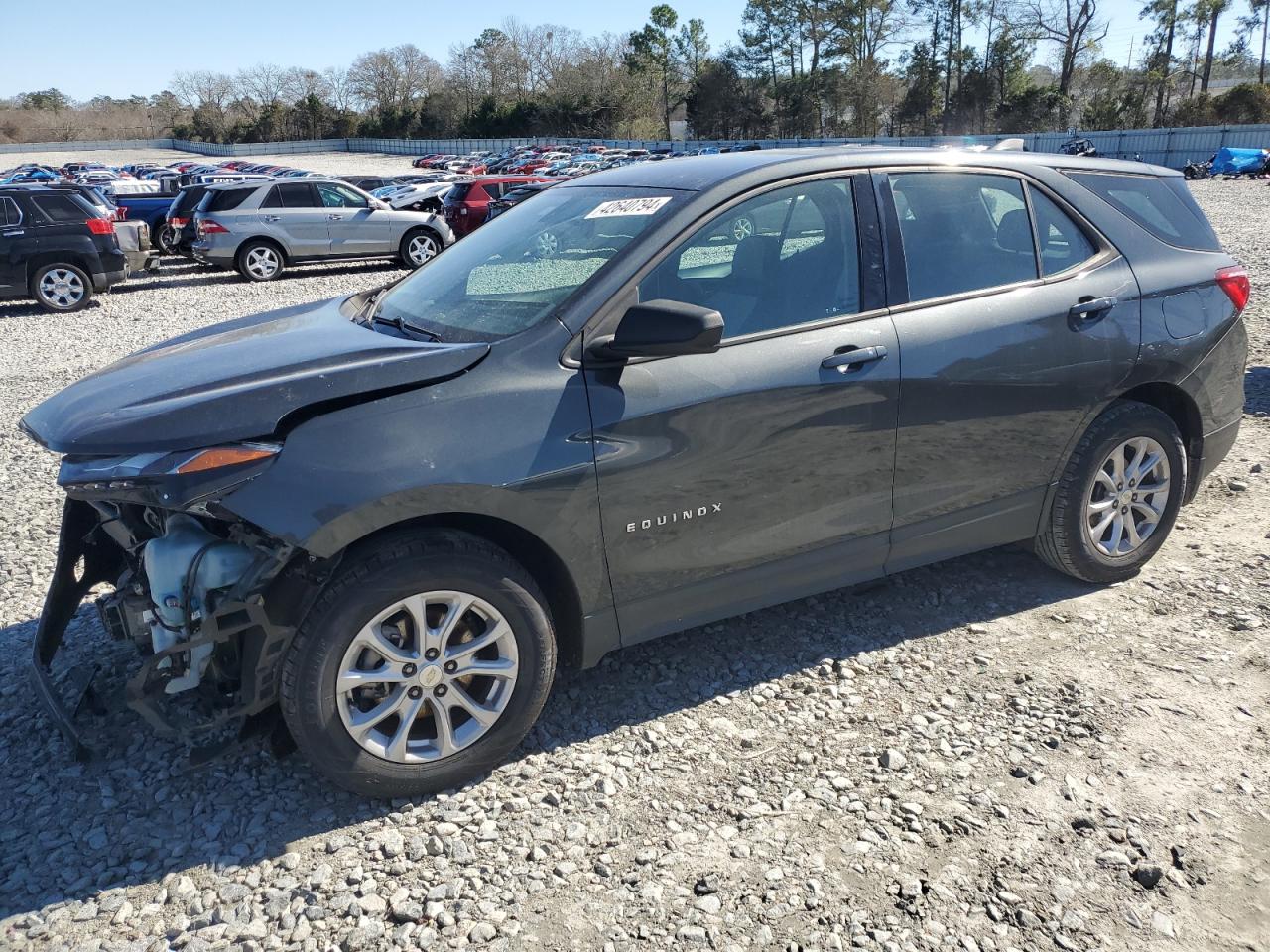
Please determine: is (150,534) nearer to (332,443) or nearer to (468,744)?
(332,443)

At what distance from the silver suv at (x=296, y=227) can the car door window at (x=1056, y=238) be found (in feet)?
52.1

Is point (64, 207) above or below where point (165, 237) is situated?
above

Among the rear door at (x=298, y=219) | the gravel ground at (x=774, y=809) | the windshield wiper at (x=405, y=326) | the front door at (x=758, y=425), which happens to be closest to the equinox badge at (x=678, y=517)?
the front door at (x=758, y=425)

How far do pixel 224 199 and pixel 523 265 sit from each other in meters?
15.8

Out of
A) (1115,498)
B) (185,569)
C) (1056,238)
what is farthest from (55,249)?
(1115,498)

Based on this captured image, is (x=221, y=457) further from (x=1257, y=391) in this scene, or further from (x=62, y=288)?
(x=62, y=288)

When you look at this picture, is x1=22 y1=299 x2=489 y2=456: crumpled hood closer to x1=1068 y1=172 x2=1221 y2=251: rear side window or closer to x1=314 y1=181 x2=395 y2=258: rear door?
x1=1068 y1=172 x2=1221 y2=251: rear side window

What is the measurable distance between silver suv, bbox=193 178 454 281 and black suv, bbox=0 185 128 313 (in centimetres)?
256

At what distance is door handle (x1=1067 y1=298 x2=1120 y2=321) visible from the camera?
3.84m

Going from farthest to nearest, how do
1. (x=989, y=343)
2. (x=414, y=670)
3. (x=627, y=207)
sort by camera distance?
1. (x=989, y=343)
2. (x=627, y=207)
3. (x=414, y=670)

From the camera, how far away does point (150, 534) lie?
10.4 ft

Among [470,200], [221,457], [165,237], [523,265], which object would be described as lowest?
[165,237]

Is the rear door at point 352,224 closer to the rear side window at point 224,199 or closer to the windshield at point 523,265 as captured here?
the rear side window at point 224,199

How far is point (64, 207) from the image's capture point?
1416cm
